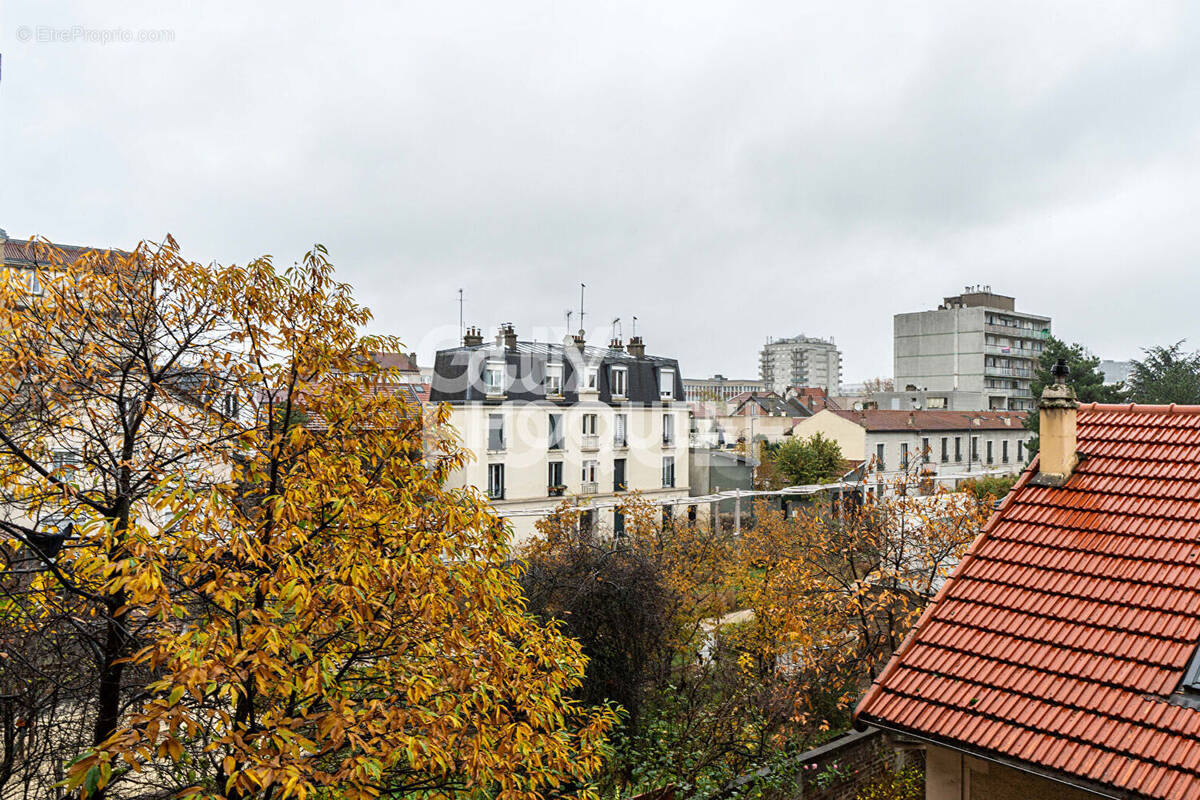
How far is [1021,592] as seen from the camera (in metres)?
7.23

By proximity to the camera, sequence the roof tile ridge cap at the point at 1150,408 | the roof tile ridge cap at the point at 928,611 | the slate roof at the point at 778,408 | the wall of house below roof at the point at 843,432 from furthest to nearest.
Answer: the slate roof at the point at 778,408, the wall of house below roof at the point at 843,432, the roof tile ridge cap at the point at 1150,408, the roof tile ridge cap at the point at 928,611

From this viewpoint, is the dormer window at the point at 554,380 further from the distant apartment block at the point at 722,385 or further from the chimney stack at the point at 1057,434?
the distant apartment block at the point at 722,385

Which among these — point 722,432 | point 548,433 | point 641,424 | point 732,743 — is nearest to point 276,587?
point 732,743

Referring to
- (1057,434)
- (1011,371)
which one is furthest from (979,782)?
(1011,371)

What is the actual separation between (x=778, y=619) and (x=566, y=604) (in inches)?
168

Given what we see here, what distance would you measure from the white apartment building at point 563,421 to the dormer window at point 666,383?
0.21 feet

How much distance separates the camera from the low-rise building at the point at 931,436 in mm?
45469

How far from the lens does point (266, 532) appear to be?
6129 millimetres

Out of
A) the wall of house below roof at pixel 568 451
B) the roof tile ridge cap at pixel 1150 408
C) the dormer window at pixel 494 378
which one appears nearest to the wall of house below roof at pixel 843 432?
the wall of house below roof at pixel 568 451

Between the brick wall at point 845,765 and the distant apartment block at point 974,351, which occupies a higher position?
the distant apartment block at point 974,351

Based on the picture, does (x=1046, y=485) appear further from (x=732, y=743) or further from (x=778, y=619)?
(x=778, y=619)

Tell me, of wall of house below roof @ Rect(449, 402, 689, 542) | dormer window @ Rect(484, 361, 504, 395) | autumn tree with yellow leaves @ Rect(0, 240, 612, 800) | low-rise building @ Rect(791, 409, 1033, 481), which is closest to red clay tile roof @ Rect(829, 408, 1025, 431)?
low-rise building @ Rect(791, 409, 1033, 481)

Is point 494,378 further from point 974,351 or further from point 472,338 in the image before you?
Result: point 974,351

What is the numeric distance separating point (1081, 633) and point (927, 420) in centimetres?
4505
